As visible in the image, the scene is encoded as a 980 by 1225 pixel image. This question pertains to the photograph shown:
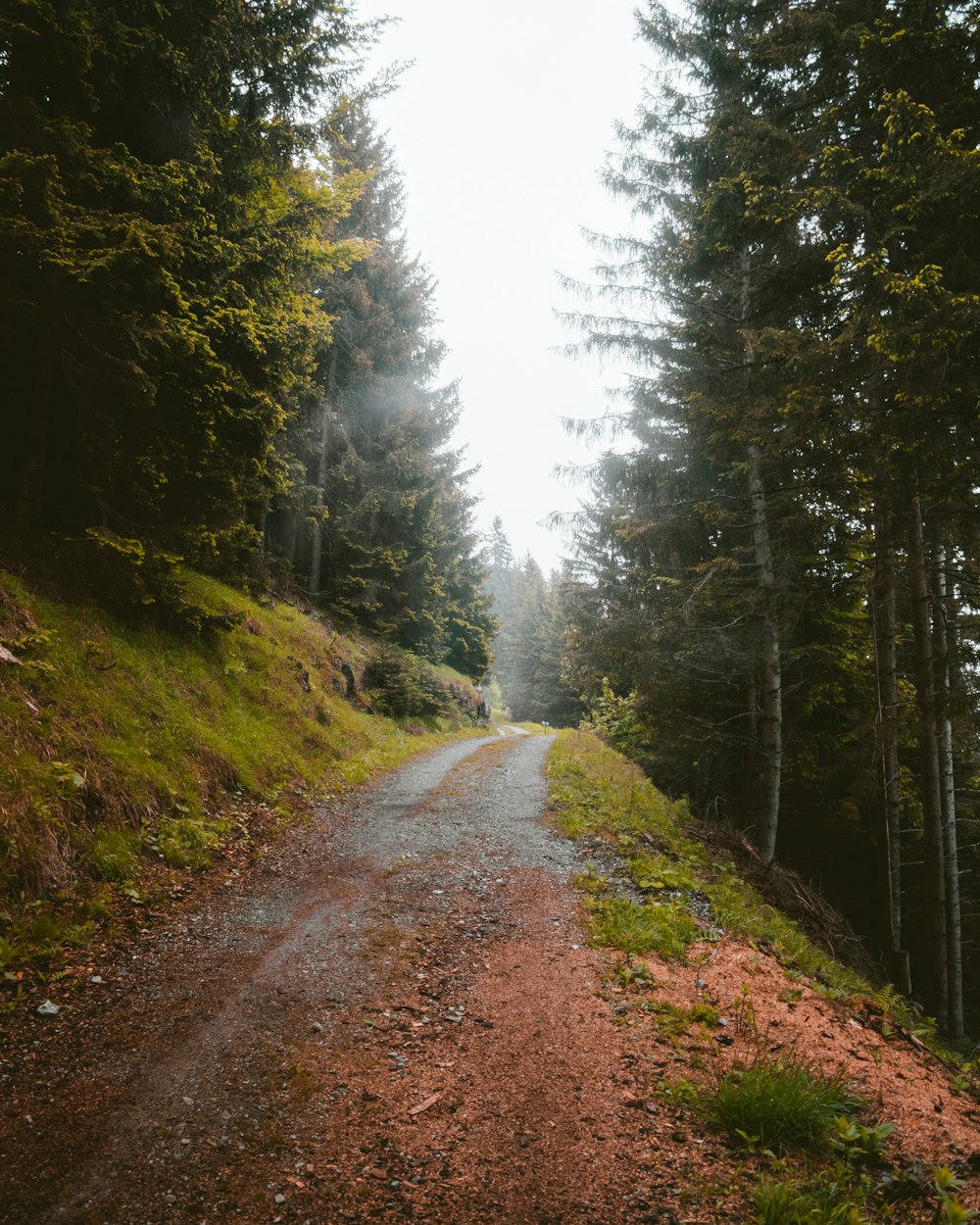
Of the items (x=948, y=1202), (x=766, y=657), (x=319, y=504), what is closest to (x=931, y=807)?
(x=766, y=657)

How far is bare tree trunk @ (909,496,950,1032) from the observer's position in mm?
7906

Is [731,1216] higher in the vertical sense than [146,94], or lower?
lower

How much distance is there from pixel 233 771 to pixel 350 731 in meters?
6.43

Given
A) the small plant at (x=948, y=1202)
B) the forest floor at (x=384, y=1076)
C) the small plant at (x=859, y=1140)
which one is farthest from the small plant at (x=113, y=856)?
the small plant at (x=948, y=1202)

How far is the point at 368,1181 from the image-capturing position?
281cm

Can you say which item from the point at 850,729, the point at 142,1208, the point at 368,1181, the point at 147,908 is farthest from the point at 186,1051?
the point at 850,729

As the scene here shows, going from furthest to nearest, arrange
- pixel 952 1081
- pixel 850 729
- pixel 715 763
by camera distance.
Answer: pixel 715 763
pixel 850 729
pixel 952 1081

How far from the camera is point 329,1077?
3514 mm

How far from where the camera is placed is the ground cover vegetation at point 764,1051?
2777mm

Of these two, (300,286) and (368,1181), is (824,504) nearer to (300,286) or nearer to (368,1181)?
(300,286)

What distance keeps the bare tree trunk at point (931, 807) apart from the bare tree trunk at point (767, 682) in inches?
103

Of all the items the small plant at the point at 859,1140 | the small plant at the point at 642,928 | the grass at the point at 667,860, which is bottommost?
the grass at the point at 667,860

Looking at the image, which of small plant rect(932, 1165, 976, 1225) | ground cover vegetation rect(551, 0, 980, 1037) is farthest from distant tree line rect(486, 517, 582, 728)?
small plant rect(932, 1165, 976, 1225)

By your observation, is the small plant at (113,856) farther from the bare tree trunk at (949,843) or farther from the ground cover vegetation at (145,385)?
the bare tree trunk at (949,843)
